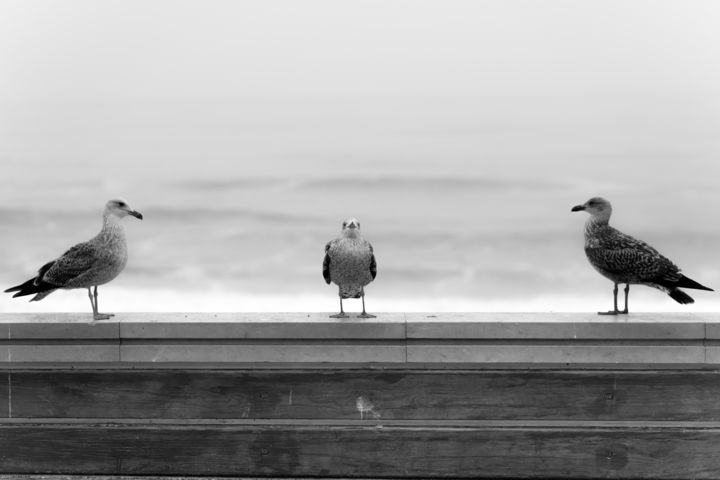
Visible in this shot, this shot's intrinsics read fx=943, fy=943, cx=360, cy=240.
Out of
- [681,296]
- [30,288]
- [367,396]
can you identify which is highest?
[30,288]

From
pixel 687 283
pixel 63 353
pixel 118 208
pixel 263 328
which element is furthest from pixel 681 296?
pixel 63 353

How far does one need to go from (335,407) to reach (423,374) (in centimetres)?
41

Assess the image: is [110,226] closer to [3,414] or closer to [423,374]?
[3,414]

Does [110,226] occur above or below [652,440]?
above

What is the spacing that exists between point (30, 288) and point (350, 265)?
155cm

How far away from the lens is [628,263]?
4.38 meters

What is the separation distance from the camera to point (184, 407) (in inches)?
162

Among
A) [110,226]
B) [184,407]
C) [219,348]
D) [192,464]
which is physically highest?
[110,226]

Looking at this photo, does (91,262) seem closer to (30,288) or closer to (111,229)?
(111,229)

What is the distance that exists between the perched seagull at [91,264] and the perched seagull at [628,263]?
227cm

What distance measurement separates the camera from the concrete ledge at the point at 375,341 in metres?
4.01

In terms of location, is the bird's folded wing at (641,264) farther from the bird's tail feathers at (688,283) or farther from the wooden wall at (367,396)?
the wooden wall at (367,396)

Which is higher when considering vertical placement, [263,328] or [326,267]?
[326,267]

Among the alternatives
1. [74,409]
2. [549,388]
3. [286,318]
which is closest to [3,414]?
[74,409]
